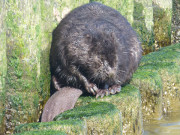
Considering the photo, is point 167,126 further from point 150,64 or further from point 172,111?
point 150,64

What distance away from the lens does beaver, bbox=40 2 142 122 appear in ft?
14.9

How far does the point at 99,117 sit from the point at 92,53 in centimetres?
105

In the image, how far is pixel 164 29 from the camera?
938 cm

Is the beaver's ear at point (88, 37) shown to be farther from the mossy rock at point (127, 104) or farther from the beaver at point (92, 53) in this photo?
the mossy rock at point (127, 104)

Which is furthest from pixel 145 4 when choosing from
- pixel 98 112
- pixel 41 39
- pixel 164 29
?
pixel 98 112

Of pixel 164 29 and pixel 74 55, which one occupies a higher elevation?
pixel 164 29

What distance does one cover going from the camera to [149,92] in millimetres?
5207

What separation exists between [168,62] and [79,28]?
1.87 m

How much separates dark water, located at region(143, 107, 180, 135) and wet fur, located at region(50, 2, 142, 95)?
2.11ft

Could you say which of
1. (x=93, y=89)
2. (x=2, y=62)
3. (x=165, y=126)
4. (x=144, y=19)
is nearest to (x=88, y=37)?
(x=93, y=89)

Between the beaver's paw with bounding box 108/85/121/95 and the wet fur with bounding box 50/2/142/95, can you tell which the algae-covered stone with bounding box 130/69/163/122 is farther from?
the beaver's paw with bounding box 108/85/121/95

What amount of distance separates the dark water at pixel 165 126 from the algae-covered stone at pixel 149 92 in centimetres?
11

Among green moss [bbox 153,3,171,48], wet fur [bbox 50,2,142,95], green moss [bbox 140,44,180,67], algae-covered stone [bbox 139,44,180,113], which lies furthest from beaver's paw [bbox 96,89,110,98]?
green moss [bbox 153,3,171,48]

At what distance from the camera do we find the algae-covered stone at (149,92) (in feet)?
17.0
